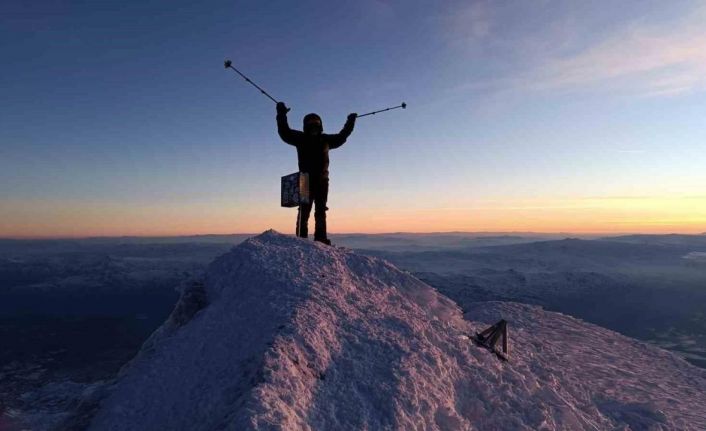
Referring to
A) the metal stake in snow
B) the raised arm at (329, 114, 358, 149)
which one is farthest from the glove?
the metal stake in snow

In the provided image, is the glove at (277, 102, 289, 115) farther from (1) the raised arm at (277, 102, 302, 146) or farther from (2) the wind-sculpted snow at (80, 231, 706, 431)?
(2) the wind-sculpted snow at (80, 231, 706, 431)

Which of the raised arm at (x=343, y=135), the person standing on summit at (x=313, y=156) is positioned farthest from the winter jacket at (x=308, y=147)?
the raised arm at (x=343, y=135)

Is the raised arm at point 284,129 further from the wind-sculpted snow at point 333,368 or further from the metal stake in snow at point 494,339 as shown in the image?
the metal stake in snow at point 494,339

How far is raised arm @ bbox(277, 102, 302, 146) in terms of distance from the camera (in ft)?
33.5

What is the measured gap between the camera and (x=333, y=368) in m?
4.91

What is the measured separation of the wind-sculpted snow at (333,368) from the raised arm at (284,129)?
272 centimetres

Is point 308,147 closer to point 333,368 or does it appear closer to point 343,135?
point 343,135

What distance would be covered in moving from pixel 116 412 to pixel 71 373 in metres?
27.0

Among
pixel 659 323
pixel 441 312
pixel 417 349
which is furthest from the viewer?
pixel 659 323

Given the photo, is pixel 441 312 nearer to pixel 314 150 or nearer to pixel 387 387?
pixel 387 387

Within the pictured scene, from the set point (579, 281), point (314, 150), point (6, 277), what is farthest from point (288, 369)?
point (6, 277)

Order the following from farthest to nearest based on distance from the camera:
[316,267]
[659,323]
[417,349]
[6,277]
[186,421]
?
[6,277] < [659,323] < [316,267] < [417,349] < [186,421]

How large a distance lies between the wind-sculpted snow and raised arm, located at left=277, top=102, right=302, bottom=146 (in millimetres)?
2721

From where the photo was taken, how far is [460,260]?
110625mm
